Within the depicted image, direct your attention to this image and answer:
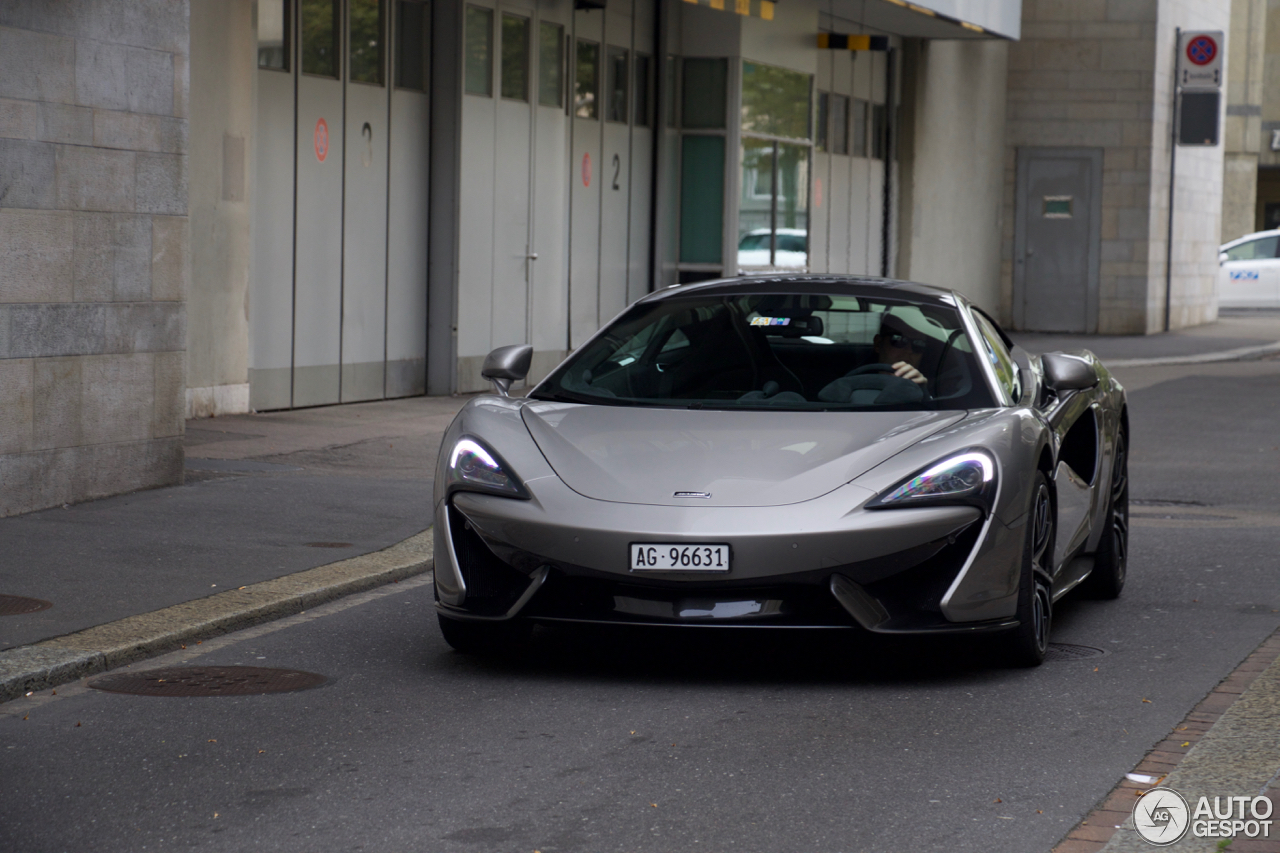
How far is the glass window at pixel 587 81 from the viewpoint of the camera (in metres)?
18.8

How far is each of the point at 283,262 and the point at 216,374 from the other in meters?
1.24

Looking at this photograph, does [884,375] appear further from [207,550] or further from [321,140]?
[321,140]

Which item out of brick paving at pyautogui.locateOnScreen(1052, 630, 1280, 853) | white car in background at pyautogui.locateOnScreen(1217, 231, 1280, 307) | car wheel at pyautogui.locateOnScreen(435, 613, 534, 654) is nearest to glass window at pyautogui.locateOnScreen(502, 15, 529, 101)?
car wheel at pyautogui.locateOnScreen(435, 613, 534, 654)

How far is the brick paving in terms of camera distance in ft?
14.1

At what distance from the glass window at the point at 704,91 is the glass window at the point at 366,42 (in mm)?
5707

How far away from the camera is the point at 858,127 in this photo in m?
25.9

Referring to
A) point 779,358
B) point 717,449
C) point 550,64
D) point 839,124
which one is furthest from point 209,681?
point 839,124

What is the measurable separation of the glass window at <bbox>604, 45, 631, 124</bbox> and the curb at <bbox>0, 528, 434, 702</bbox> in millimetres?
11516

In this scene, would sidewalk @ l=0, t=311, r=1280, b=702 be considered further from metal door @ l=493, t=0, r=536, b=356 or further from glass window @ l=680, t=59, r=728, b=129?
glass window @ l=680, t=59, r=728, b=129

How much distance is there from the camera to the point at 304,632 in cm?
701

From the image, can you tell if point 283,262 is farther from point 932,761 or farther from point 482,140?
point 932,761

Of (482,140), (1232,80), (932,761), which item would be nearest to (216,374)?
(482,140)

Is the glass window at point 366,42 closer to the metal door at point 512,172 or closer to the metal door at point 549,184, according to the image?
the metal door at point 512,172

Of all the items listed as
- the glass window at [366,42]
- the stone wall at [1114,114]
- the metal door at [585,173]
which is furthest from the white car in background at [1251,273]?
the glass window at [366,42]
